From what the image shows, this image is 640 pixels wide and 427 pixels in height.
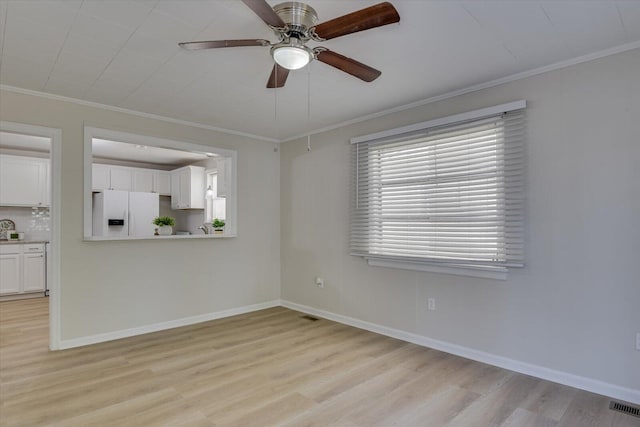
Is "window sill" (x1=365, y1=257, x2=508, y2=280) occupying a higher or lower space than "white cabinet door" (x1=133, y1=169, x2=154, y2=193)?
lower

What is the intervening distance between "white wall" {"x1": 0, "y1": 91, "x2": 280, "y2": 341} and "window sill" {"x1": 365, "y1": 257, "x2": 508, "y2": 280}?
5.95 ft

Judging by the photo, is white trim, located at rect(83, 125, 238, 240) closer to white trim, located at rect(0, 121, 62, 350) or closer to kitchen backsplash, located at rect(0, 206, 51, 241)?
white trim, located at rect(0, 121, 62, 350)

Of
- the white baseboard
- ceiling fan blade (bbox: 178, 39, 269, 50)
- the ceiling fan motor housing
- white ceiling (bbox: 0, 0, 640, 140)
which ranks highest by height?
white ceiling (bbox: 0, 0, 640, 140)

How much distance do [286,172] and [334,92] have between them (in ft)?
6.72

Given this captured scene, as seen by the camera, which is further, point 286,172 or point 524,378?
point 286,172

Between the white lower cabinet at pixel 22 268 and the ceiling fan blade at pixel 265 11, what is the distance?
6.25 m

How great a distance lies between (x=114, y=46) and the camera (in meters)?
2.52

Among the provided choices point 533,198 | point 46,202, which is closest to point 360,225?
point 533,198

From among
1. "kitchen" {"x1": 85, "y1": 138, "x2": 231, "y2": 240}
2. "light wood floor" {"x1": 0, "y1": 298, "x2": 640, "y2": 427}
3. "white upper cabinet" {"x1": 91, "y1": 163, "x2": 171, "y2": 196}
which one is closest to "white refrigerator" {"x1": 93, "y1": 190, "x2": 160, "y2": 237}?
"kitchen" {"x1": 85, "y1": 138, "x2": 231, "y2": 240}

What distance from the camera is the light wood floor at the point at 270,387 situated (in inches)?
89.8

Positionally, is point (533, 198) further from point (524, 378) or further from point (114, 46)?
point (114, 46)

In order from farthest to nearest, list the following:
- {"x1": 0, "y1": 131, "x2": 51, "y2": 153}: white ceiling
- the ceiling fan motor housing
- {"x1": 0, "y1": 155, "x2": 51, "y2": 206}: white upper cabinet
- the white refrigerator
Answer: the white refrigerator < {"x1": 0, "y1": 155, "x2": 51, "y2": 206}: white upper cabinet < {"x1": 0, "y1": 131, "x2": 51, "y2": 153}: white ceiling < the ceiling fan motor housing

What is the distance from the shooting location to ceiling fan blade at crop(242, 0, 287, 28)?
163 cm

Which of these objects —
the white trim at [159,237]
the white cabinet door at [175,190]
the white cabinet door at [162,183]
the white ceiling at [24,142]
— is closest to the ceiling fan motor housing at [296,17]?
the white trim at [159,237]
